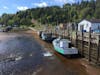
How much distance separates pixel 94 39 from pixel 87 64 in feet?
13.4

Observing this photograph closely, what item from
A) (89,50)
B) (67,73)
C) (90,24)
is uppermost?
(90,24)

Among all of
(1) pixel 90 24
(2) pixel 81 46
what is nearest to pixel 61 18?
(1) pixel 90 24

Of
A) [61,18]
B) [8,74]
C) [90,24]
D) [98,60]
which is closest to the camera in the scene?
[8,74]

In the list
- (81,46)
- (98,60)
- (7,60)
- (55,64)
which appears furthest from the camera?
(81,46)

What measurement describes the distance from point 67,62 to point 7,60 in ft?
32.4

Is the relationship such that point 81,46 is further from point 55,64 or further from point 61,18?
point 61,18

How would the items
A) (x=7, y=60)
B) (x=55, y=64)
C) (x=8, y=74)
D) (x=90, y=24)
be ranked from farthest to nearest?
1. (x=90, y=24)
2. (x=7, y=60)
3. (x=55, y=64)
4. (x=8, y=74)

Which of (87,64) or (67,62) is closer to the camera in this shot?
(87,64)

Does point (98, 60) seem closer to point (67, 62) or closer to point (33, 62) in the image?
point (67, 62)

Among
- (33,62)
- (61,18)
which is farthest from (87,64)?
(61,18)

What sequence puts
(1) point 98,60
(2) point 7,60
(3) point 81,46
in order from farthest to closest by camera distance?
(3) point 81,46
(2) point 7,60
(1) point 98,60

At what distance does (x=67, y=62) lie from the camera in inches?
1200

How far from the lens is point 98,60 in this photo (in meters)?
27.5

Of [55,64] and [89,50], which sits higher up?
[89,50]
